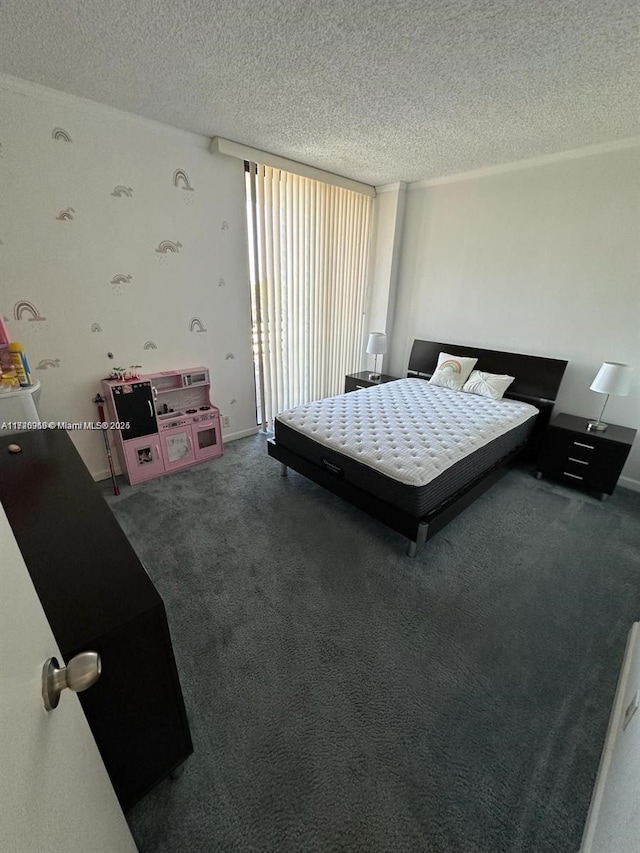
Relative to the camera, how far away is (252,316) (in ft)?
11.1

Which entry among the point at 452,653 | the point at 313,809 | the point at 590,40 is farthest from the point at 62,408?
the point at 590,40

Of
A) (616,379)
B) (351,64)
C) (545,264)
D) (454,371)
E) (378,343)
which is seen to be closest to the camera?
(351,64)

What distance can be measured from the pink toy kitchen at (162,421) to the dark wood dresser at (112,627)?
1.43 metres

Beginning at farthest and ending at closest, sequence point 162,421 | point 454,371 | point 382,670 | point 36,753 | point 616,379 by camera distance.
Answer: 1. point 454,371
2. point 162,421
3. point 616,379
4. point 382,670
5. point 36,753

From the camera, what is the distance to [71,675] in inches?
22.1

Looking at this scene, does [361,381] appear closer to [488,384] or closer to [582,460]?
[488,384]

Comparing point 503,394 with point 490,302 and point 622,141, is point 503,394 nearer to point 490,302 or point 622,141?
point 490,302

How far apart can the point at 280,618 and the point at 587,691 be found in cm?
136

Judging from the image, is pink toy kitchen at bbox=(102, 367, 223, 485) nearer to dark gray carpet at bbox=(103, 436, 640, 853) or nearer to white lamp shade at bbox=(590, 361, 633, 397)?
dark gray carpet at bbox=(103, 436, 640, 853)

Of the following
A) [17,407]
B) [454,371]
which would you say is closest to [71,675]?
[17,407]

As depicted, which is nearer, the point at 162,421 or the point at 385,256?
the point at 162,421

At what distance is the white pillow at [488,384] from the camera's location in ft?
10.7

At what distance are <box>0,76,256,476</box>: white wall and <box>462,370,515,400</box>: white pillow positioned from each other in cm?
231

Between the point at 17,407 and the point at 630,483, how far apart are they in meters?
4.49
